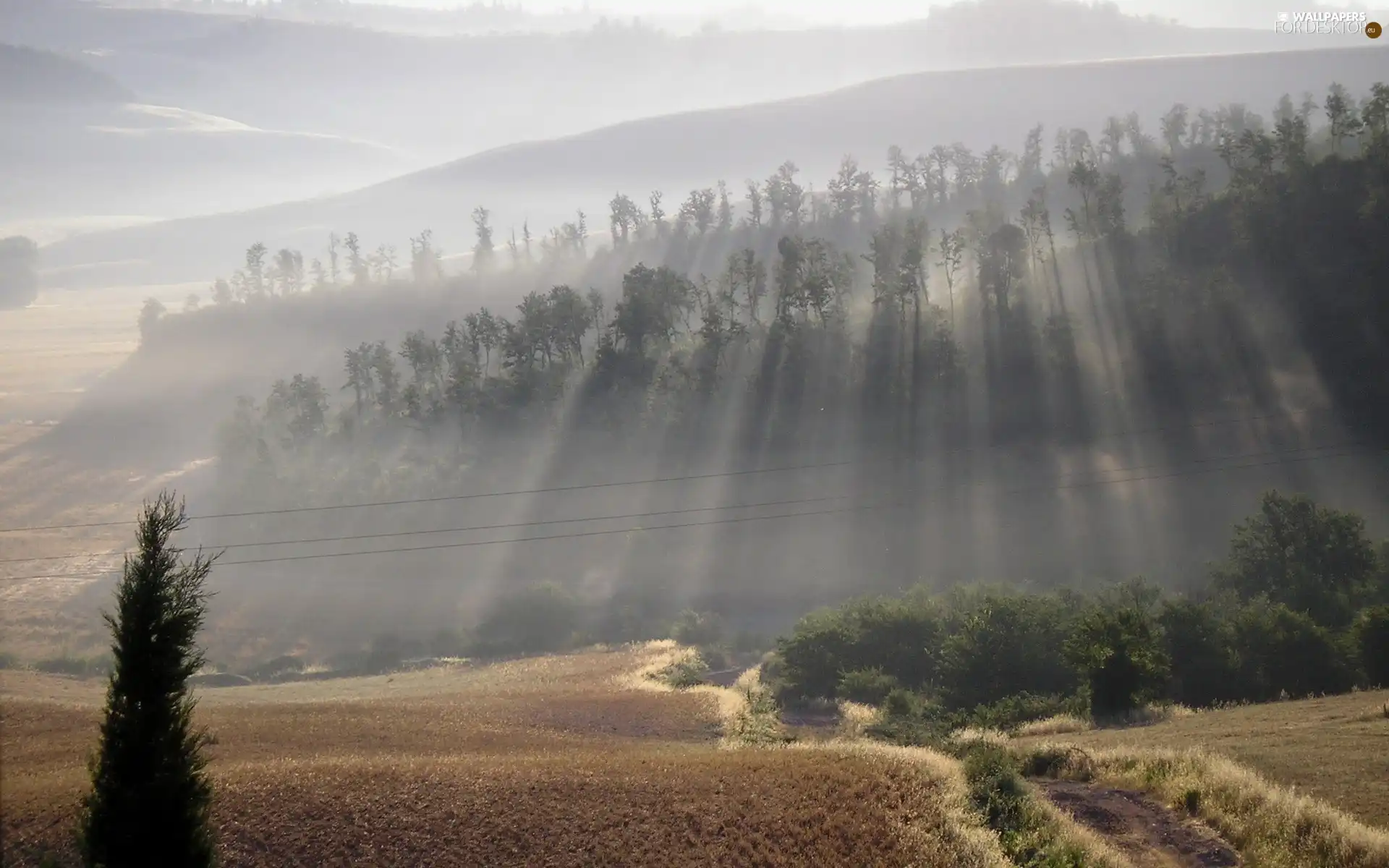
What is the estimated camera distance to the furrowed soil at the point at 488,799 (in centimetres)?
2308

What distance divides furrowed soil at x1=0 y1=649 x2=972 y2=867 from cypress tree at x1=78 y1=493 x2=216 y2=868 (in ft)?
10.3

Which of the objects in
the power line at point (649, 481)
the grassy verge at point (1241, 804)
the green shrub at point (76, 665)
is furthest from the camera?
the power line at point (649, 481)

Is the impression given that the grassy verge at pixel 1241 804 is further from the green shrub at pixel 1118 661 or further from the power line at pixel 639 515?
the power line at pixel 639 515

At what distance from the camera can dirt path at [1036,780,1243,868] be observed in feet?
79.3

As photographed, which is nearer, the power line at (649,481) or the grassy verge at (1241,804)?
the grassy verge at (1241,804)

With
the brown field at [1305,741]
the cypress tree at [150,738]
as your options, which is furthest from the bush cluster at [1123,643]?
the cypress tree at [150,738]

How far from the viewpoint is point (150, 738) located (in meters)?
18.5

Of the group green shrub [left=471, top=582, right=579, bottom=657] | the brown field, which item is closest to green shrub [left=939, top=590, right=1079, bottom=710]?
the brown field

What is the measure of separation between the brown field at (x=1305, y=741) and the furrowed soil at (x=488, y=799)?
33.7ft

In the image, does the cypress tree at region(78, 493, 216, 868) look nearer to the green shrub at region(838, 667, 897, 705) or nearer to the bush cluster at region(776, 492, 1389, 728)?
the bush cluster at region(776, 492, 1389, 728)

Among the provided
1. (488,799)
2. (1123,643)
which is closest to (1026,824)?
(488,799)

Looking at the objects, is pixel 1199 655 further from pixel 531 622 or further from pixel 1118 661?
pixel 531 622

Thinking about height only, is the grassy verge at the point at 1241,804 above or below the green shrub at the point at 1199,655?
below

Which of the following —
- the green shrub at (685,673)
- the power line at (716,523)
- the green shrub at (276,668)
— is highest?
the power line at (716,523)
